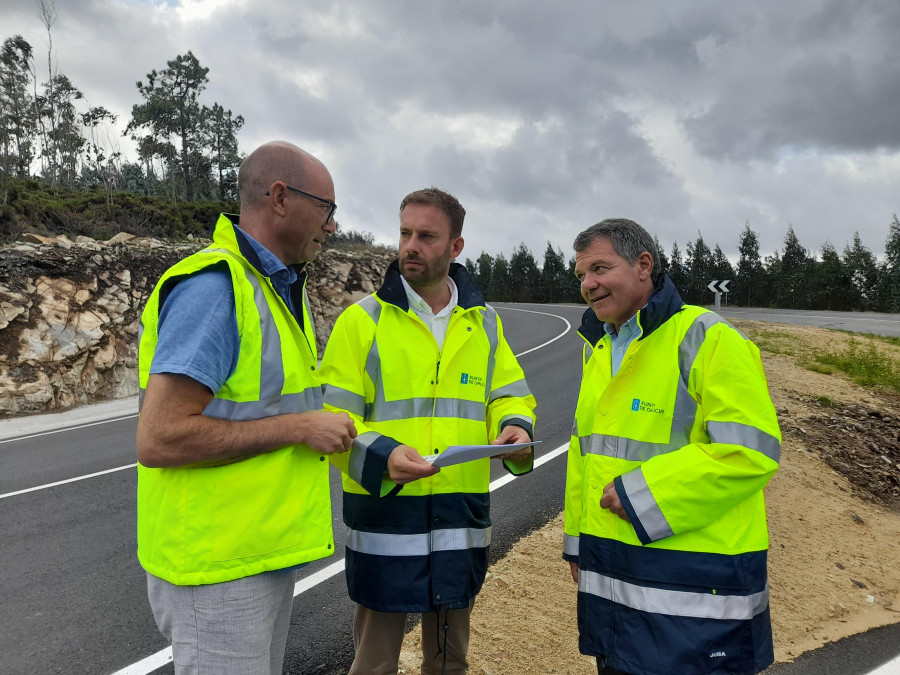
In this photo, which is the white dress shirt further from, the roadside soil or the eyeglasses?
the roadside soil

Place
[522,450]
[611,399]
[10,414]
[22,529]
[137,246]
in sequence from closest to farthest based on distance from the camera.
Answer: [611,399]
[522,450]
[22,529]
[10,414]
[137,246]

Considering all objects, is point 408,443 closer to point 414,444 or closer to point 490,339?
point 414,444

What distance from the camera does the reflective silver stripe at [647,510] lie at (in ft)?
5.89

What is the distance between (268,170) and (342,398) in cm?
90

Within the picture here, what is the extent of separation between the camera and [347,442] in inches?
70.2

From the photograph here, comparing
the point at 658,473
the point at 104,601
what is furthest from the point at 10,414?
the point at 658,473

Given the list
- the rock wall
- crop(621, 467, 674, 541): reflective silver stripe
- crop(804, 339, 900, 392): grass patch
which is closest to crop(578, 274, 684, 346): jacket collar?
crop(621, 467, 674, 541): reflective silver stripe

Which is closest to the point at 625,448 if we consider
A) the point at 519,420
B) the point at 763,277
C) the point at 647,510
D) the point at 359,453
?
the point at 647,510

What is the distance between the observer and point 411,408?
91.1 inches

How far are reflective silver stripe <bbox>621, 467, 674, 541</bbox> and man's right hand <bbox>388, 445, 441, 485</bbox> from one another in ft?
2.21

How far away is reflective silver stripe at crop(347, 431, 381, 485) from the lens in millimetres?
2113

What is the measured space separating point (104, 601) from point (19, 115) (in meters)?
34.2

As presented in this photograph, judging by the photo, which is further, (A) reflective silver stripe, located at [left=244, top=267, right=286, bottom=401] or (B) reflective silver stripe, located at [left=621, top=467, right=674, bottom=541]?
(B) reflective silver stripe, located at [left=621, top=467, right=674, bottom=541]

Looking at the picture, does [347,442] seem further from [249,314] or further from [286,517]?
[249,314]
